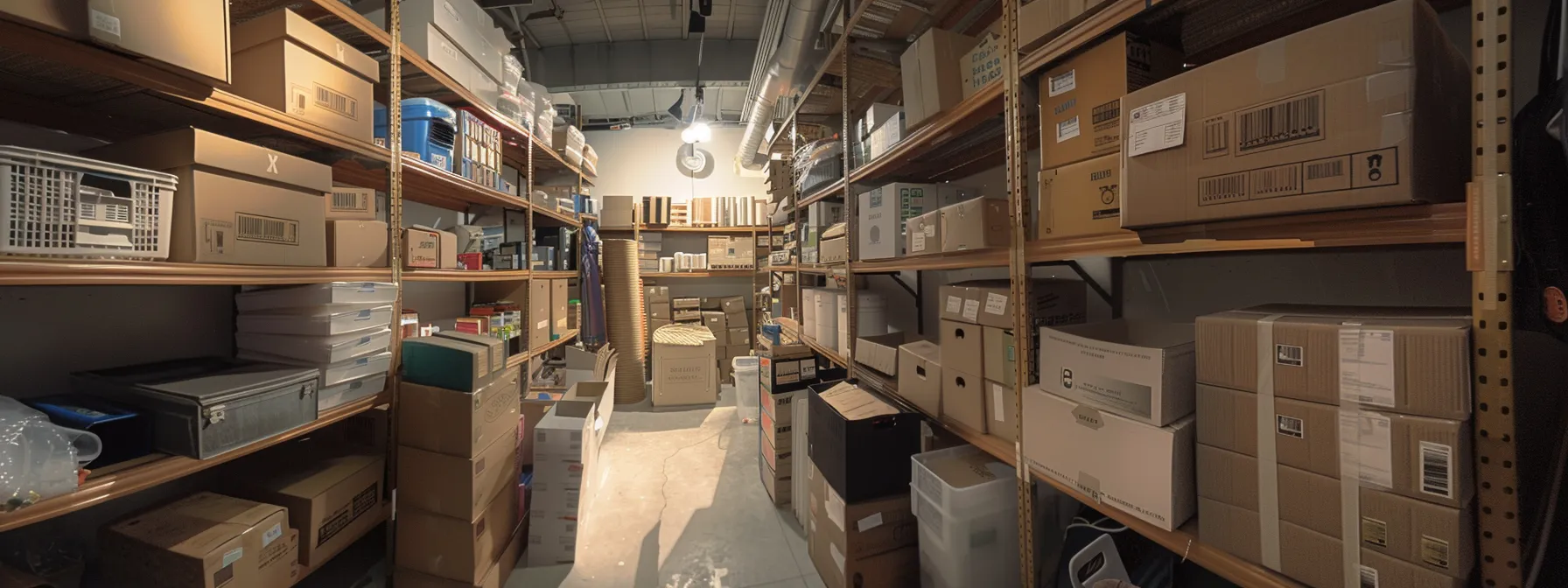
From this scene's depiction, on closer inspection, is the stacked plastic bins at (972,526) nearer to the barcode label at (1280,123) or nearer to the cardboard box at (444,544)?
the barcode label at (1280,123)

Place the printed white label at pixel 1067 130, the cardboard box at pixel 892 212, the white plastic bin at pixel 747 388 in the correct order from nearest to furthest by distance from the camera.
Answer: the printed white label at pixel 1067 130, the cardboard box at pixel 892 212, the white plastic bin at pixel 747 388

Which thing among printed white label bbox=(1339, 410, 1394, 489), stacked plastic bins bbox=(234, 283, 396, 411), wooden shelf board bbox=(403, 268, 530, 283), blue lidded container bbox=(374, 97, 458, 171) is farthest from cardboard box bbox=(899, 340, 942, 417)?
blue lidded container bbox=(374, 97, 458, 171)

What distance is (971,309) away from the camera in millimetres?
1428

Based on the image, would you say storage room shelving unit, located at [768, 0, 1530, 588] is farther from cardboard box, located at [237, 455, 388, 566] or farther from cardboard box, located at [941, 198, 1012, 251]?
cardboard box, located at [237, 455, 388, 566]

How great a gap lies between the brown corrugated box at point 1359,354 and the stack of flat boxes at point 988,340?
1.51 ft

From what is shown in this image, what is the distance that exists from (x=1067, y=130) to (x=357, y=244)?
7.37ft

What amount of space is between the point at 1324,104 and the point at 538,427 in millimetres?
2424

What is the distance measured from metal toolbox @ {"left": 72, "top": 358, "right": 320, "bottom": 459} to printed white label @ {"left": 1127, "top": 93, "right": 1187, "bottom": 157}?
7.17ft

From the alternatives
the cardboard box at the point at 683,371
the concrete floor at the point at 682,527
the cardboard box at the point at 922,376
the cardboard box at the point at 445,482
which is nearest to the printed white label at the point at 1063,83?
the cardboard box at the point at 922,376

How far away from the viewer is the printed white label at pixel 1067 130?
1.11 meters

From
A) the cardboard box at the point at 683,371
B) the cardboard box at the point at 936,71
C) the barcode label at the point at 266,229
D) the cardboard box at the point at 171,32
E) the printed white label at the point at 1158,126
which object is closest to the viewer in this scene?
the printed white label at the point at 1158,126

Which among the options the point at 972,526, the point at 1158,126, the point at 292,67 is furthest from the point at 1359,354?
the point at 292,67

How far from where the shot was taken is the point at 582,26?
3713 mm

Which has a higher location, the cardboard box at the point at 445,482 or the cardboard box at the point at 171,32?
the cardboard box at the point at 171,32
